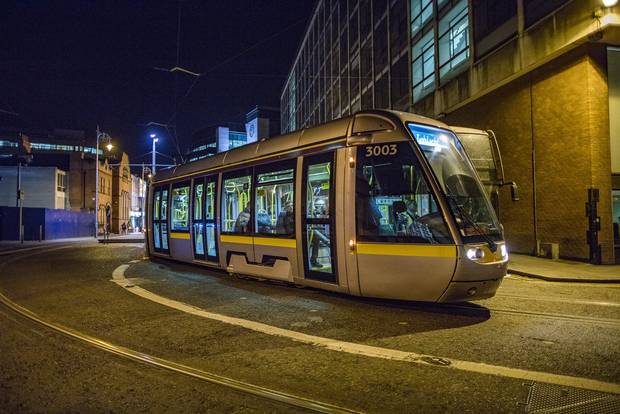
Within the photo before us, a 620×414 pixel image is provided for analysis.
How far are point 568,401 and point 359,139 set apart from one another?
4.44 meters

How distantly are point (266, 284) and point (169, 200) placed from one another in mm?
5016

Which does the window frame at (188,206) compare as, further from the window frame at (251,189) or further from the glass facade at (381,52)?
the glass facade at (381,52)

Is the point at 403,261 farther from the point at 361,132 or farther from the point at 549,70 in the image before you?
the point at 549,70

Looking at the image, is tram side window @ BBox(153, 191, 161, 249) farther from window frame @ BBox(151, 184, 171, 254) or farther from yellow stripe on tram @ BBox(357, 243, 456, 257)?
yellow stripe on tram @ BBox(357, 243, 456, 257)

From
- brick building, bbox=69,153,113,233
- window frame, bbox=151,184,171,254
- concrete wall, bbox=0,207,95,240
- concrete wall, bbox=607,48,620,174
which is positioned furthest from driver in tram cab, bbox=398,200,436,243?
brick building, bbox=69,153,113,233

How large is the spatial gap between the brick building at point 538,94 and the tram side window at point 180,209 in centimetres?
1196

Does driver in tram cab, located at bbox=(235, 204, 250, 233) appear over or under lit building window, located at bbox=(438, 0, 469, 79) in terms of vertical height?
under

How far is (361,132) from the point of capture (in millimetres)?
6715

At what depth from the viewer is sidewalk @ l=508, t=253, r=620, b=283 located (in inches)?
406

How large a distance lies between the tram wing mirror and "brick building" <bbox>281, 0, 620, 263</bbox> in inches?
398

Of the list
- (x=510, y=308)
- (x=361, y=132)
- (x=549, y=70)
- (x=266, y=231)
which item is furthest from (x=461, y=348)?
(x=549, y=70)

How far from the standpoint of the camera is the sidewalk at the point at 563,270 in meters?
10.3

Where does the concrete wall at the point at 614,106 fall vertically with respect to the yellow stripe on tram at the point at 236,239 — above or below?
above

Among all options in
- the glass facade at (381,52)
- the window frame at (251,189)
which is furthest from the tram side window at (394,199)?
the glass facade at (381,52)
